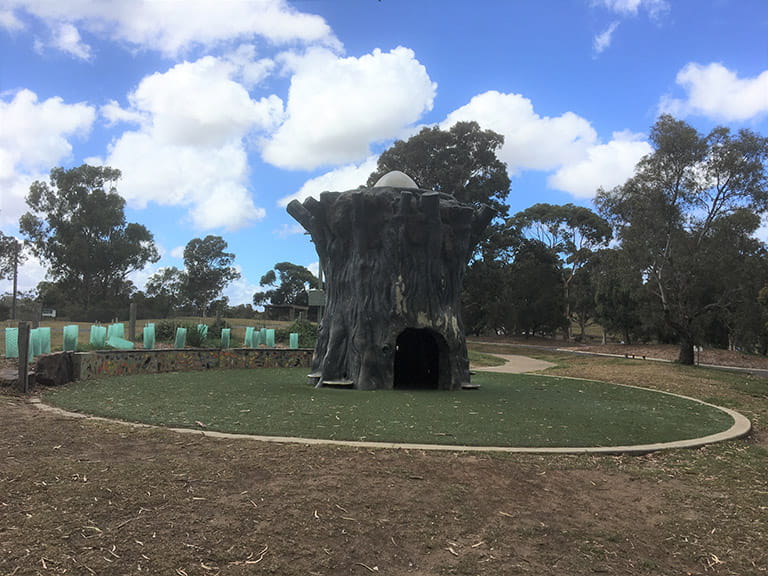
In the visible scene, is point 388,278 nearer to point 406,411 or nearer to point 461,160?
point 406,411

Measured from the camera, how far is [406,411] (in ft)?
28.5

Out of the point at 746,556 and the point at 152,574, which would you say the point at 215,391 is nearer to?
the point at 152,574

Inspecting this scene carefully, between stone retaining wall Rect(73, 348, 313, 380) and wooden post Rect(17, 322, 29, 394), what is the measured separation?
7.45 ft

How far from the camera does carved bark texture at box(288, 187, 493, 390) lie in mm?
11875

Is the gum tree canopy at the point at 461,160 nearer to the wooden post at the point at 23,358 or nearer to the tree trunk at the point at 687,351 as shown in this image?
the tree trunk at the point at 687,351

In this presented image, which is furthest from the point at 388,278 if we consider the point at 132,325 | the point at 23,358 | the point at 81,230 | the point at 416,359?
the point at 81,230

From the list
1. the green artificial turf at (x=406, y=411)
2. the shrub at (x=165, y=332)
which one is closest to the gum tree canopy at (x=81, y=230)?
the shrub at (x=165, y=332)

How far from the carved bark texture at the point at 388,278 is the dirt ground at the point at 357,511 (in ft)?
19.3

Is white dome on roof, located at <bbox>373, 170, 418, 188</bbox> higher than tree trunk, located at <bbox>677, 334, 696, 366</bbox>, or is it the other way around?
white dome on roof, located at <bbox>373, 170, 418, 188</bbox>

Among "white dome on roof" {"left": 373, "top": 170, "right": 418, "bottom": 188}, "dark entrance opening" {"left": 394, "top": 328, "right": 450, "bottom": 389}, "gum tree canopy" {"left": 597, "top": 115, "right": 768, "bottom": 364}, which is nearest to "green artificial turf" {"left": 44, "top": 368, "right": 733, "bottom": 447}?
"dark entrance opening" {"left": 394, "top": 328, "right": 450, "bottom": 389}

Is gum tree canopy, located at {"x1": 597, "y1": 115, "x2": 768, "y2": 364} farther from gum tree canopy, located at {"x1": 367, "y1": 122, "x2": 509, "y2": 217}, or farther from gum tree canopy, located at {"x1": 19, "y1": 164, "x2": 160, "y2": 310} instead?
gum tree canopy, located at {"x1": 19, "y1": 164, "x2": 160, "y2": 310}

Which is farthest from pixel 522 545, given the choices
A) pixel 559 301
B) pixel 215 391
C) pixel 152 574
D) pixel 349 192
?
pixel 559 301

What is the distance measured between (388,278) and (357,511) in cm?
808

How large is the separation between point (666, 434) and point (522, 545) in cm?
483
